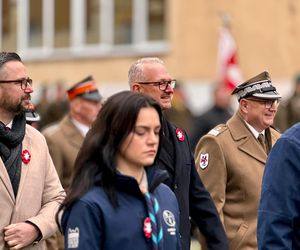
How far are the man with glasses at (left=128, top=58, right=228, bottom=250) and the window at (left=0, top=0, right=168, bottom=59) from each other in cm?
1798

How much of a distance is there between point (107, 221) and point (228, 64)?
45.6 ft

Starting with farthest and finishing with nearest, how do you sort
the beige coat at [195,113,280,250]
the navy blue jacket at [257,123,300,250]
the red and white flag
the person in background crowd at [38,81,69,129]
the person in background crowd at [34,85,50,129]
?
the person in background crowd at [34,85,50,129] < the person in background crowd at [38,81,69,129] < the red and white flag < the beige coat at [195,113,280,250] < the navy blue jacket at [257,123,300,250]

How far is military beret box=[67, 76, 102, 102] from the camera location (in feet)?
37.5

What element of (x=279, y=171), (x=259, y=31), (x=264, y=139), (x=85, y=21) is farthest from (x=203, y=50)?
(x=279, y=171)

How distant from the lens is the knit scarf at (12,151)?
24.3ft

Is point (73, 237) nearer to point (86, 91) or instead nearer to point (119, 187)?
point (119, 187)

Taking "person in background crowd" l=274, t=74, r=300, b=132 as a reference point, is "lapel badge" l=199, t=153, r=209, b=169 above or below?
above

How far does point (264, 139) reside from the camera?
8.77 m

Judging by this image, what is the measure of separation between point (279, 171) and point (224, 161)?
229 cm

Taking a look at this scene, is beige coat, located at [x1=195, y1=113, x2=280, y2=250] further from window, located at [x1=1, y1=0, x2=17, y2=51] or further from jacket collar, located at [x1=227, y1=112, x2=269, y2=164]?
window, located at [x1=1, y1=0, x2=17, y2=51]

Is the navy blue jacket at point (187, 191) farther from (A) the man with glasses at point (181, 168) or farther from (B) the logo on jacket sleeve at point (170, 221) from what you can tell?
(B) the logo on jacket sleeve at point (170, 221)

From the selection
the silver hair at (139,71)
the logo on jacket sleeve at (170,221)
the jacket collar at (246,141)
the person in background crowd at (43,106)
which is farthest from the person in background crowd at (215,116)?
the logo on jacket sleeve at (170,221)

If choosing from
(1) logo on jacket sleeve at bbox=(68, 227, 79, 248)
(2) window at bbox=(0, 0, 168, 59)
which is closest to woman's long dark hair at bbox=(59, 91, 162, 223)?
(1) logo on jacket sleeve at bbox=(68, 227, 79, 248)

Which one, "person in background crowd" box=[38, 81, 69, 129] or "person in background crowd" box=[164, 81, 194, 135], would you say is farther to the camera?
"person in background crowd" box=[38, 81, 69, 129]
